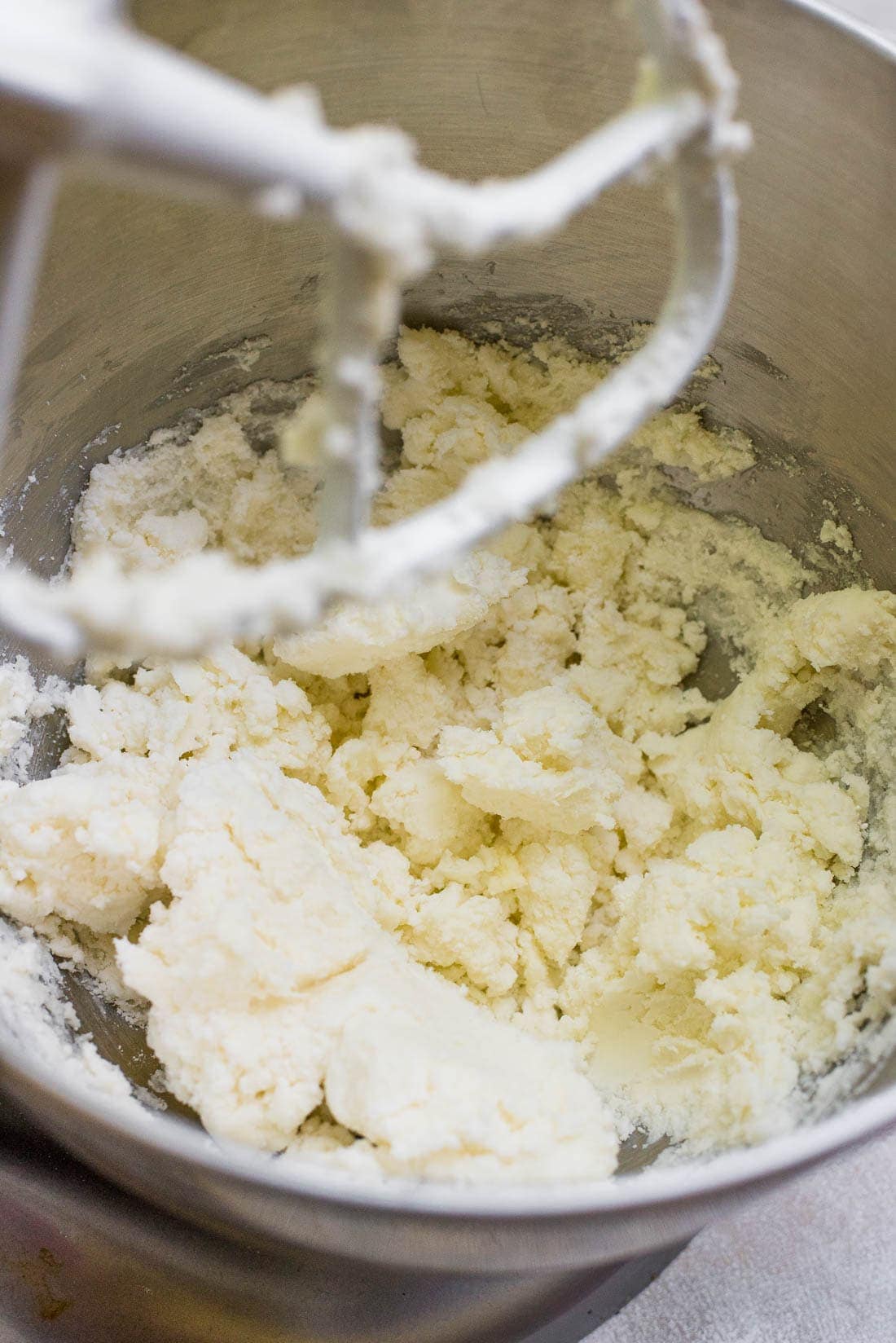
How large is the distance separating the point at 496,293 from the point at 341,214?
0.71 m

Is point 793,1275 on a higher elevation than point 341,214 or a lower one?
lower

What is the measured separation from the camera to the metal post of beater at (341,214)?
1.69 feet

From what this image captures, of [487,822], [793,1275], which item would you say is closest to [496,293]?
[487,822]

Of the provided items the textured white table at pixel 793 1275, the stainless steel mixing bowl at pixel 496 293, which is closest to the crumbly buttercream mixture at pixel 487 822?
the stainless steel mixing bowl at pixel 496 293

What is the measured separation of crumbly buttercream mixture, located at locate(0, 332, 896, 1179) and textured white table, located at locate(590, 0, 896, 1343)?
0.76 feet

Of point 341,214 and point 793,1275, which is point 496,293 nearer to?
point 341,214

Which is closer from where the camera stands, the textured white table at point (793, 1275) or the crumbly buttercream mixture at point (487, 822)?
the crumbly buttercream mixture at point (487, 822)

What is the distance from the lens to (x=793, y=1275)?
1.17 m

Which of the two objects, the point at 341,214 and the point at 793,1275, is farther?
the point at 793,1275

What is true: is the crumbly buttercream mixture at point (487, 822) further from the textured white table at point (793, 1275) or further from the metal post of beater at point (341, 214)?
the metal post of beater at point (341, 214)

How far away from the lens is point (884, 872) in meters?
1.10

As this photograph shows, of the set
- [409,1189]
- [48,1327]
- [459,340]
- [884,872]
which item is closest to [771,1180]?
[409,1189]

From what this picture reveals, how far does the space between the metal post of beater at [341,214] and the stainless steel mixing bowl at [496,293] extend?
323 mm

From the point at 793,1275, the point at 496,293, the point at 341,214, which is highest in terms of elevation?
the point at 341,214
